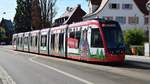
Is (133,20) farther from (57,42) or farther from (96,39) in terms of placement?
(96,39)

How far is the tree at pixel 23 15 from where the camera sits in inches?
4628

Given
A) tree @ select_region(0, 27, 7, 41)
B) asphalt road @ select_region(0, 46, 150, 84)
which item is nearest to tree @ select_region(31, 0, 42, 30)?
tree @ select_region(0, 27, 7, 41)

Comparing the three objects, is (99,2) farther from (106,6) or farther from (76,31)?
(76,31)

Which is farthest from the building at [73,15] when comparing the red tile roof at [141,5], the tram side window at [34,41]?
the tram side window at [34,41]

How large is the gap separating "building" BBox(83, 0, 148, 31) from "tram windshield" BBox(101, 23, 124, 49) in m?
58.7

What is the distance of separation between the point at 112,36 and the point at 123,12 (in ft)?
203

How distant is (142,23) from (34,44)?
137 feet

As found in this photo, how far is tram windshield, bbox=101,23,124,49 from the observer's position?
27897mm

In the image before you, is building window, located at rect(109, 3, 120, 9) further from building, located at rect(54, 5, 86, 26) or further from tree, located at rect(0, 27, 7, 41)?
tree, located at rect(0, 27, 7, 41)

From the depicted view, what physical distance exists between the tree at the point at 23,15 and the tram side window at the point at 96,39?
8824 centimetres

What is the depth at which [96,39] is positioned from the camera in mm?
28828

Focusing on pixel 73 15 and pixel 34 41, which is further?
pixel 73 15

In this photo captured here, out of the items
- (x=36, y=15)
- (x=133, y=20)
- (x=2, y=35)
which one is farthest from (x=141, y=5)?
(x=2, y=35)

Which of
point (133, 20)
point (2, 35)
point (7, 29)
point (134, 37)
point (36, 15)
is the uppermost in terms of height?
point (7, 29)
